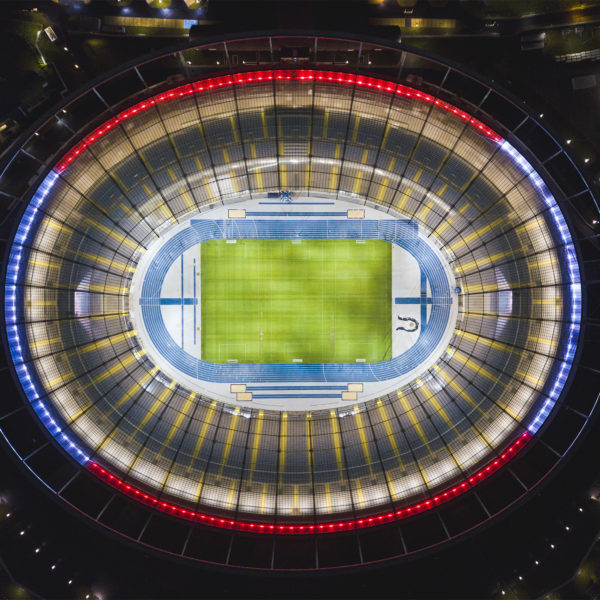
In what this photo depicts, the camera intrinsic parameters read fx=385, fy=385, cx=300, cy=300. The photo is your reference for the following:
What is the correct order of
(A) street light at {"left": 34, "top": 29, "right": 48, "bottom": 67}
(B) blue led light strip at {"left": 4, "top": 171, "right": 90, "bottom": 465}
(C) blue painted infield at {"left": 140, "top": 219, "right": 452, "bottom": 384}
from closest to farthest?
(B) blue led light strip at {"left": 4, "top": 171, "right": 90, "bottom": 465} → (A) street light at {"left": 34, "top": 29, "right": 48, "bottom": 67} → (C) blue painted infield at {"left": 140, "top": 219, "right": 452, "bottom": 384}

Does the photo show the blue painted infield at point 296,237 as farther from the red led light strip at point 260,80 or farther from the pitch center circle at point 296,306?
the red led light strip at point 260,80

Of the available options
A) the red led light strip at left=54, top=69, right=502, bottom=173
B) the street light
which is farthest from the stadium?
the street light

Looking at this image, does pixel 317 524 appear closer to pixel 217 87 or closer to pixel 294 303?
pixel 294 303

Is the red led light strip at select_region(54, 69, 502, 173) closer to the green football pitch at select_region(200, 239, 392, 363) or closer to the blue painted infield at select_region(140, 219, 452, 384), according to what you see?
the blue painted infield at select_region(140, 219, 452, 384)

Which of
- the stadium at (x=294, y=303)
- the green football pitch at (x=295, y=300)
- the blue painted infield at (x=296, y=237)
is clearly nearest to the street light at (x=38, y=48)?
the stadium at (x=294, y=303)

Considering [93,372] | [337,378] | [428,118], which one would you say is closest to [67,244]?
[93,372]
